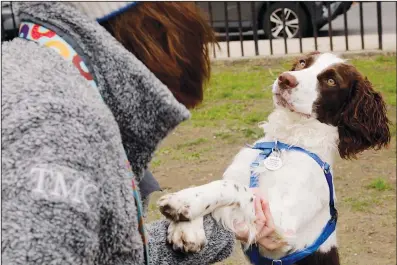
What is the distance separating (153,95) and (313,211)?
1631 mm

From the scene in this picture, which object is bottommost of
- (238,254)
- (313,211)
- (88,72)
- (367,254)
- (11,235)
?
(367,254)

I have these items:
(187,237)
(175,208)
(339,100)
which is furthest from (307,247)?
(187,237)

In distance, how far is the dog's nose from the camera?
10.8 ft

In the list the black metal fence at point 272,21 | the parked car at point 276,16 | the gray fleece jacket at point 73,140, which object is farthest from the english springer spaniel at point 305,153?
the parked car at point 276,16

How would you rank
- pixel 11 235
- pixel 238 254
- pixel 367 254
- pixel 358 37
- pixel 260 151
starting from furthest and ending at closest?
pixel 358 37
pixel 367 254
pixel 238 254
pixel 260 151
pixel 11 235

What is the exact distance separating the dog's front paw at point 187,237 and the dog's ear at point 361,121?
1263 millimetres

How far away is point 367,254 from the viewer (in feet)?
16.0

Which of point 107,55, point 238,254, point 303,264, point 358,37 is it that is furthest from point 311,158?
point 358,37

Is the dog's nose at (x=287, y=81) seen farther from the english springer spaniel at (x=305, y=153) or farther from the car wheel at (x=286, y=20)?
the car wheel at (x=286, y=20)

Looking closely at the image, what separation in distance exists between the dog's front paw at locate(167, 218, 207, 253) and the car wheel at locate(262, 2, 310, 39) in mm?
9180

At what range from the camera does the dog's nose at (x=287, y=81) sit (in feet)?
10.8

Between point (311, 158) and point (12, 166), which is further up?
point (12, 166)

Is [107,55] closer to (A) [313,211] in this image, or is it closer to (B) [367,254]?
(A) [313,211]

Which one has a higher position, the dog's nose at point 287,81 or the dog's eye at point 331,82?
the dog's nose at point 287,81
